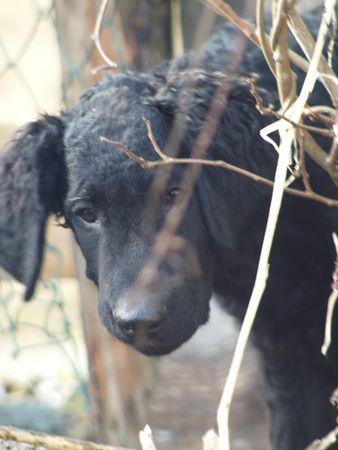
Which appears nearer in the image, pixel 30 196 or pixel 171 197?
pixel 171 197

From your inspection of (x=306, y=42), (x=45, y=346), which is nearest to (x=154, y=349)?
(x=306, y=42)

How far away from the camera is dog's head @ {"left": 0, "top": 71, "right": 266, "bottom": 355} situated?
3.04 meters

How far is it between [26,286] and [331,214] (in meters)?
0.91

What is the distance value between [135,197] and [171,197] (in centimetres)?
10

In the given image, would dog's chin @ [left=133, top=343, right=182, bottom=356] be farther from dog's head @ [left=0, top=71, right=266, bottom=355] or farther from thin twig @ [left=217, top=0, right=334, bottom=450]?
thin twig @ [left=217, top=0, right=334, bottom=450]

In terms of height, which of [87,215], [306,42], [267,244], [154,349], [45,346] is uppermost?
[306,42]

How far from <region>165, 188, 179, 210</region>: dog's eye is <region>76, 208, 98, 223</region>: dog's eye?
8.7 inches

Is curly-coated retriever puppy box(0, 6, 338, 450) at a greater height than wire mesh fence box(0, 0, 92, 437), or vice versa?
curly-coated retriever puppy box(0, 6, 338, 450)

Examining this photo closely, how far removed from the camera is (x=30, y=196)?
3.39 meters

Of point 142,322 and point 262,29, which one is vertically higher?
point 262,29

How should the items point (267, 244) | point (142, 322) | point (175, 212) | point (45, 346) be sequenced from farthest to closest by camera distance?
1. point (45, 346)
2. point (175, 212)
3. point (142, 322)
4. point (267, 244)

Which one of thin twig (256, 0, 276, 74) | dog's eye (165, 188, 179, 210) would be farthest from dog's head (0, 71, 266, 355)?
thin twig (256, 0, 276, 74)

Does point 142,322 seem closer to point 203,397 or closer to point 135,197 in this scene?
point 135,197

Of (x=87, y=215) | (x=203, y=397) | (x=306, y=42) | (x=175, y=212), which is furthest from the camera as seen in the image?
(x=203, y=397)
